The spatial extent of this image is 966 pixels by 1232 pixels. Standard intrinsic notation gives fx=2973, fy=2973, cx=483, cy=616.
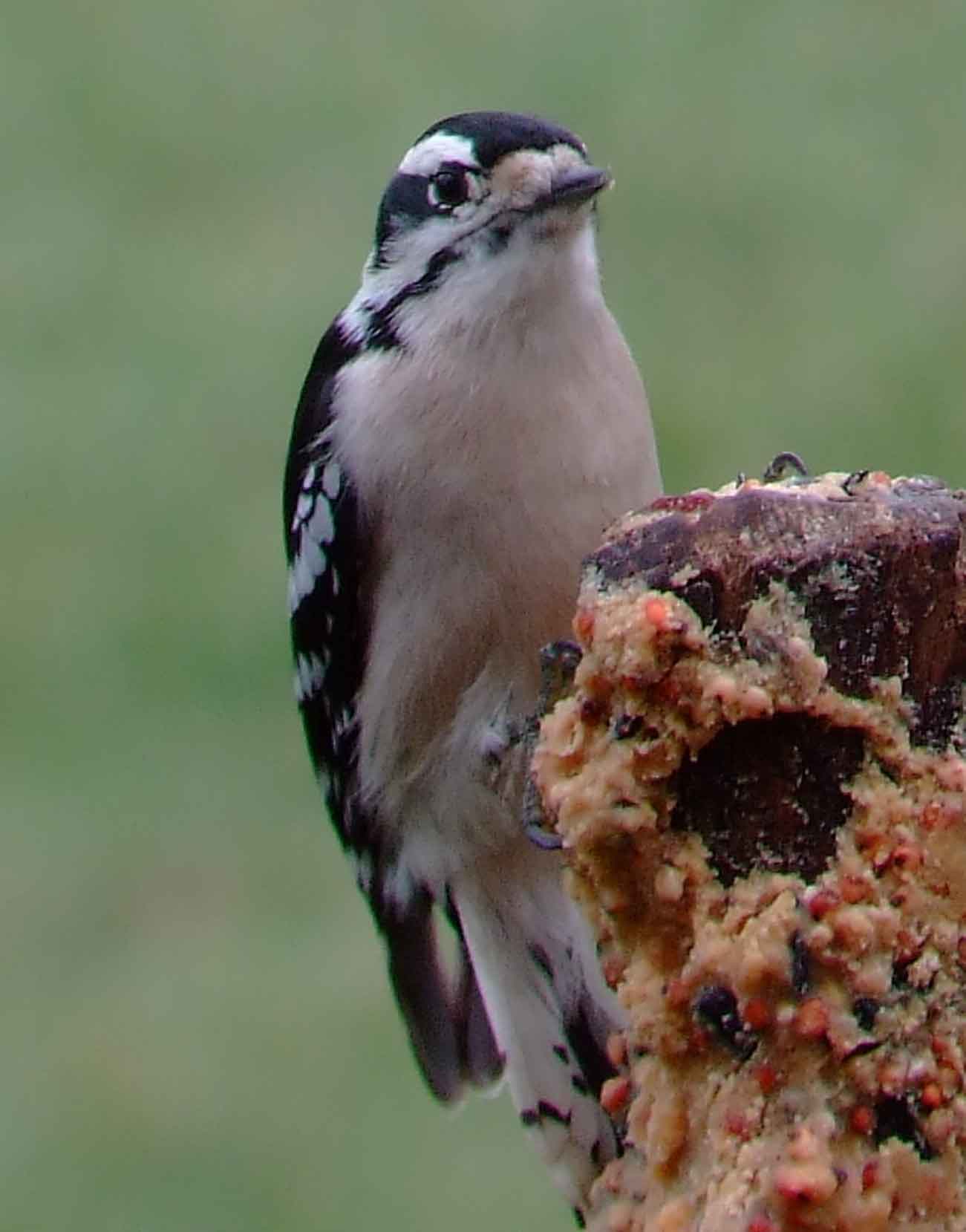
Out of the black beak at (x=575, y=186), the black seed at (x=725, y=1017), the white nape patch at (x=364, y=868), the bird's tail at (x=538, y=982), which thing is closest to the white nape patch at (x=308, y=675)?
the white nape patch at (x=364, y=868)

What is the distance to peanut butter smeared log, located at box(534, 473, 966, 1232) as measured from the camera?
302 centimetres

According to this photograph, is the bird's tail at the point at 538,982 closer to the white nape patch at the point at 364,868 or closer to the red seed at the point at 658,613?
the white nape patch at the point at 364,868

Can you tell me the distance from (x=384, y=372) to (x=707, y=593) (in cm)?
196

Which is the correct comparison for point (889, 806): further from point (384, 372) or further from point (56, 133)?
point (56, 133)

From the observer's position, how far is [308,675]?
5516 millimetres

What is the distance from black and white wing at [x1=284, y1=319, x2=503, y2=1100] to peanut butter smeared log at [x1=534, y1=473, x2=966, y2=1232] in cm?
200

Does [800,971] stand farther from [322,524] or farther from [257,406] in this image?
[257,406]

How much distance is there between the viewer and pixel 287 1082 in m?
7.12

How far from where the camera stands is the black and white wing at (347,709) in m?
5.18

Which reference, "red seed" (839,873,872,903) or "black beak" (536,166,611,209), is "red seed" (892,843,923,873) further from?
"black beak" (536,166,611,209)

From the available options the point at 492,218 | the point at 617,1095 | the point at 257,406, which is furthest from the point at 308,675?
the point at 257,406

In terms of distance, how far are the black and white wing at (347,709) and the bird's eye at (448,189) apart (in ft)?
1.29

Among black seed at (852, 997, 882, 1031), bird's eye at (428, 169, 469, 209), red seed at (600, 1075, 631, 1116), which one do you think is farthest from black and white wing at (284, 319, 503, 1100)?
black seed at (852, 997, 882, 1031)

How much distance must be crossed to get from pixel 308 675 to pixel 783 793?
254 centimetres
